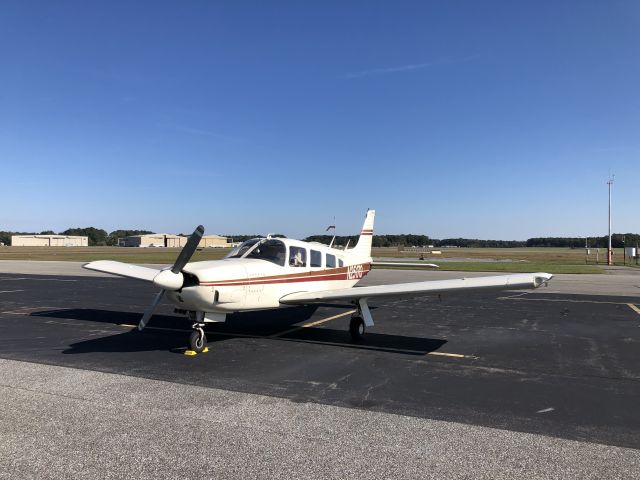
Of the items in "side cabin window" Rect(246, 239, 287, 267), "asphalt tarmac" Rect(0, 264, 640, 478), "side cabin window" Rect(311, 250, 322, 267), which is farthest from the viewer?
"side cabin window" Rect(311, 250, 322, 267)

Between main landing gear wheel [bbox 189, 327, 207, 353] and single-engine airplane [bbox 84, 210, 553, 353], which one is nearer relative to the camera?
single-engine airplane [bbox 84, 210, 553, 353]

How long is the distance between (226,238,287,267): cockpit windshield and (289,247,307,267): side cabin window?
0.76 feet

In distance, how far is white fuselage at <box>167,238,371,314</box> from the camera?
329 inches

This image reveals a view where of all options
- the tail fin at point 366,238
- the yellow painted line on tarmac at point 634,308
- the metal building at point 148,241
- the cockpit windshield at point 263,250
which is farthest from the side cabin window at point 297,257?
the metal building at point 148,241

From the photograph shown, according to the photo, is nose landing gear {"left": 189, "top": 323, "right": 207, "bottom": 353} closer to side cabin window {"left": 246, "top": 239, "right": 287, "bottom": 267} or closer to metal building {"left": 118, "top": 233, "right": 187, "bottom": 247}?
side cabin window {"left": 246, "top": 239, "right": 287, "bottom": 267}

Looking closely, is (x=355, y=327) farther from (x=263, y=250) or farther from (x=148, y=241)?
(x=148, y=241)

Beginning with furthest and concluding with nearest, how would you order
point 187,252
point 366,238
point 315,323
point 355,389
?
point 366,238, point 315,323, point 187,252, point 355,389

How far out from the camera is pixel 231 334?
10.9 meters

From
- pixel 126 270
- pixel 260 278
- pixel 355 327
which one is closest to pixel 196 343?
pixel 260 278

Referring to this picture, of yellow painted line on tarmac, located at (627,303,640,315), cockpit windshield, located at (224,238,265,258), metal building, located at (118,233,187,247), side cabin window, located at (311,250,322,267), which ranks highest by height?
metal building, located at (118,233,187,247)

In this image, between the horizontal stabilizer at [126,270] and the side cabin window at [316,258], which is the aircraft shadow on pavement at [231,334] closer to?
the horizontal stabilizer at [126,270]

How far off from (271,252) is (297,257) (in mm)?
736

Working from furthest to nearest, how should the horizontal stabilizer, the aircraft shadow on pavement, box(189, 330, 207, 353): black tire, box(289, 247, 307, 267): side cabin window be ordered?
the horizontal stabilizer < box(289, 247, 307, 267): side cabin window < the aircraft shadow on pavement < box(189, 330, 207, 353): black tire

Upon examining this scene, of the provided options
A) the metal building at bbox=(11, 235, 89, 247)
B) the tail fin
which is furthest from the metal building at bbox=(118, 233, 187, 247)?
the tail fin
